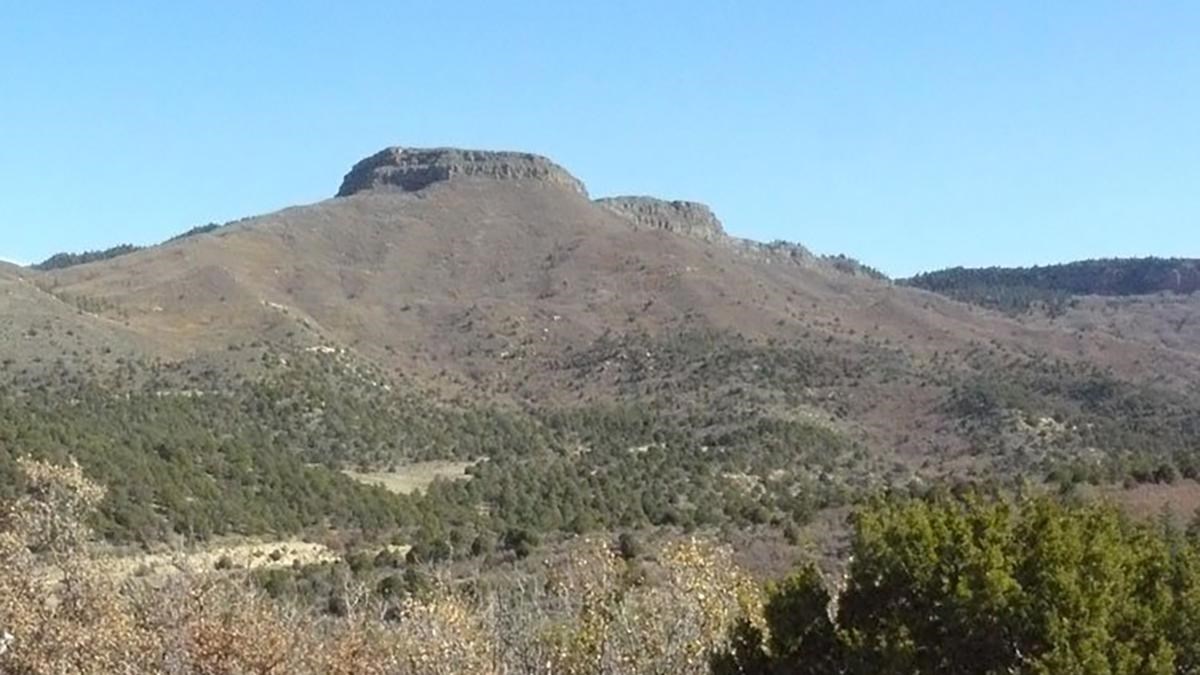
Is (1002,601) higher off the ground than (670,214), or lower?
lower

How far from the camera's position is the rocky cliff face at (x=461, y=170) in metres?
146

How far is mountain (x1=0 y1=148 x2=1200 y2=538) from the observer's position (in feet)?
197

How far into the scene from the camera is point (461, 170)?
480 feet

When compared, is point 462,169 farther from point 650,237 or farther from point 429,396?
point 429,396

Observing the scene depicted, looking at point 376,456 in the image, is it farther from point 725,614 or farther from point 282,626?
point 725,614

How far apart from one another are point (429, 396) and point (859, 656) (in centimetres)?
7161

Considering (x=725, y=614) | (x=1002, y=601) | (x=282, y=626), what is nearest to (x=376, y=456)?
(x=282, y=626)

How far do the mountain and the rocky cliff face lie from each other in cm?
177

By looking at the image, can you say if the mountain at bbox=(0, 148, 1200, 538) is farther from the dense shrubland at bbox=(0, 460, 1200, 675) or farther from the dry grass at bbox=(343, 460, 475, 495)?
the dense shrubland at bbox=(0, 460, 1200, 675)

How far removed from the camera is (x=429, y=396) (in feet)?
279

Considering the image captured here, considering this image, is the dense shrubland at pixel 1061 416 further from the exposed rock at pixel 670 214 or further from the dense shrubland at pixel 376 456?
the exposed rock at pixel 670 214

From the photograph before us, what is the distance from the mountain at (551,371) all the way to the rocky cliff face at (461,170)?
69.7 inches

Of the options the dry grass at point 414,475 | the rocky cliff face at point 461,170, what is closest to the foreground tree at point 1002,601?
the dry grass at point 414,475

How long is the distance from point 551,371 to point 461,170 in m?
55.5
